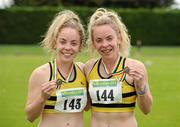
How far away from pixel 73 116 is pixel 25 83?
11.2 m

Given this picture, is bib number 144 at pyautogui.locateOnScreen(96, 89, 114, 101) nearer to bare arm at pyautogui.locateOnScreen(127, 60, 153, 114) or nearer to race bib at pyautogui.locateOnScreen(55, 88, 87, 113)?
race bib at pyautogui.locateOnScreen(55, 88, 87, 113)

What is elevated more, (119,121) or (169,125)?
(119,121)

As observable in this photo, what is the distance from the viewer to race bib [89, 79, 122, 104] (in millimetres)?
4707

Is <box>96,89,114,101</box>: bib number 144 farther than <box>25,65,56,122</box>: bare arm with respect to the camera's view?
Yes

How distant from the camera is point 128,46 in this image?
5039mm

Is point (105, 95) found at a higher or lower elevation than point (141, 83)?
lower

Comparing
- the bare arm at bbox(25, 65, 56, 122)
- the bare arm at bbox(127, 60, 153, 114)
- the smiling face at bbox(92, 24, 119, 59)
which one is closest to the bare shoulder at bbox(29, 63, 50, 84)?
the bare arm at bbox(25, 65, 56, 122)

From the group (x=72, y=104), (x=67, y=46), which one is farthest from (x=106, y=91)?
(x=67, y=46)

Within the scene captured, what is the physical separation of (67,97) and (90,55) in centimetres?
61

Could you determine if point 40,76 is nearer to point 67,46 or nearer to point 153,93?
point 67,46

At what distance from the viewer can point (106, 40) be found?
15.4 ft

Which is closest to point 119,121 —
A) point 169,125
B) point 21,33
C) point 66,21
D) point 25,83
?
point 66,21

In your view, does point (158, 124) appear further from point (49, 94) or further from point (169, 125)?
point (49, 94)

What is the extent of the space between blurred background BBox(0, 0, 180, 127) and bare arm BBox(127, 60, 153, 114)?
22.0 inches
